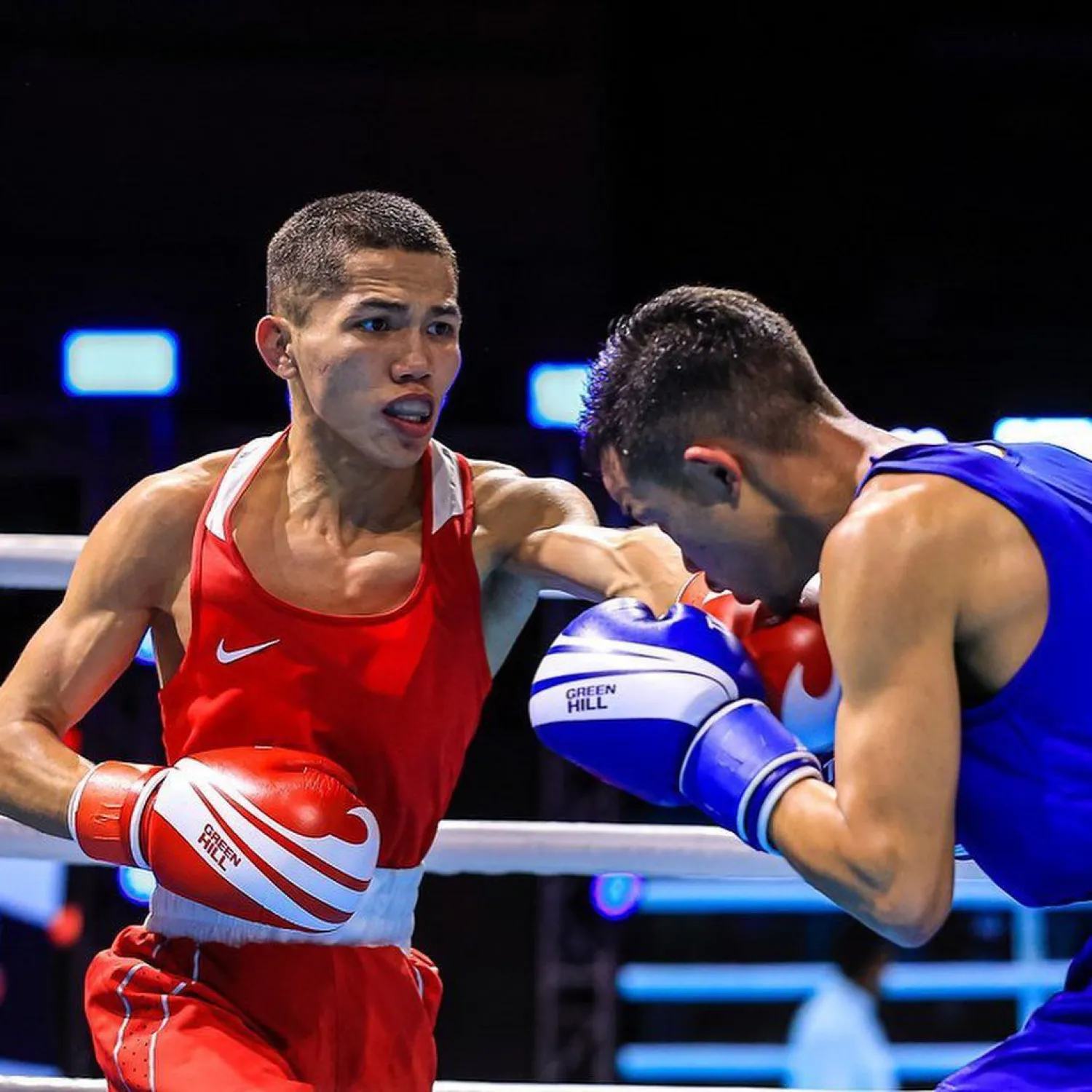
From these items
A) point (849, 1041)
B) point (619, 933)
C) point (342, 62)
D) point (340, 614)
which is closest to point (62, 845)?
point (340, 614)

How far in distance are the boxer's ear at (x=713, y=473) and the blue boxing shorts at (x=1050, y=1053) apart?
0.56m

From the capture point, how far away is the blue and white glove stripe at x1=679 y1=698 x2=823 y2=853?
162cm

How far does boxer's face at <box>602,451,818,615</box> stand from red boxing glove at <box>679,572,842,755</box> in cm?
6

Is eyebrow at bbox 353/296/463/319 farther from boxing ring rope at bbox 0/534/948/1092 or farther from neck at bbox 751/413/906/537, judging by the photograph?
neck at bbox 751/413/906/537

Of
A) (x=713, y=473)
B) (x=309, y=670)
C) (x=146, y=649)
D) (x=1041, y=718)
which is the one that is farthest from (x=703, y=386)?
(x=146, y=649)

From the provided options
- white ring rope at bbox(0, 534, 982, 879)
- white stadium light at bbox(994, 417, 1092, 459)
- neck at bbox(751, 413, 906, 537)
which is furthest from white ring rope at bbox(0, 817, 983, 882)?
white stadium light at bbox(994, 417, 1092, 459)

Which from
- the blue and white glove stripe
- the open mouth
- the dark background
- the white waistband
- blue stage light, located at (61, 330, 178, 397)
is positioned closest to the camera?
the blue and white glove stripe

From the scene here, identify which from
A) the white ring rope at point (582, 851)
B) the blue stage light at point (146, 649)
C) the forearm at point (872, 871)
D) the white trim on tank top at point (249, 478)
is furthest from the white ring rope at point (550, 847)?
the forearm at point (872, 871)

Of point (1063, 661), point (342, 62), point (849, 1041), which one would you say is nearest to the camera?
point (1063, 661)

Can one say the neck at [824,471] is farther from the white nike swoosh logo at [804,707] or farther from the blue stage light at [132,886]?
the blue stage light at [132,886]

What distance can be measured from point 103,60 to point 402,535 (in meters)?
5.85

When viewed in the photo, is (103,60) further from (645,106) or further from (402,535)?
(402,535)

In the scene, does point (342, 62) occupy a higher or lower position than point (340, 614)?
higher

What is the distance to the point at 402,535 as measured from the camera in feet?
7.70
